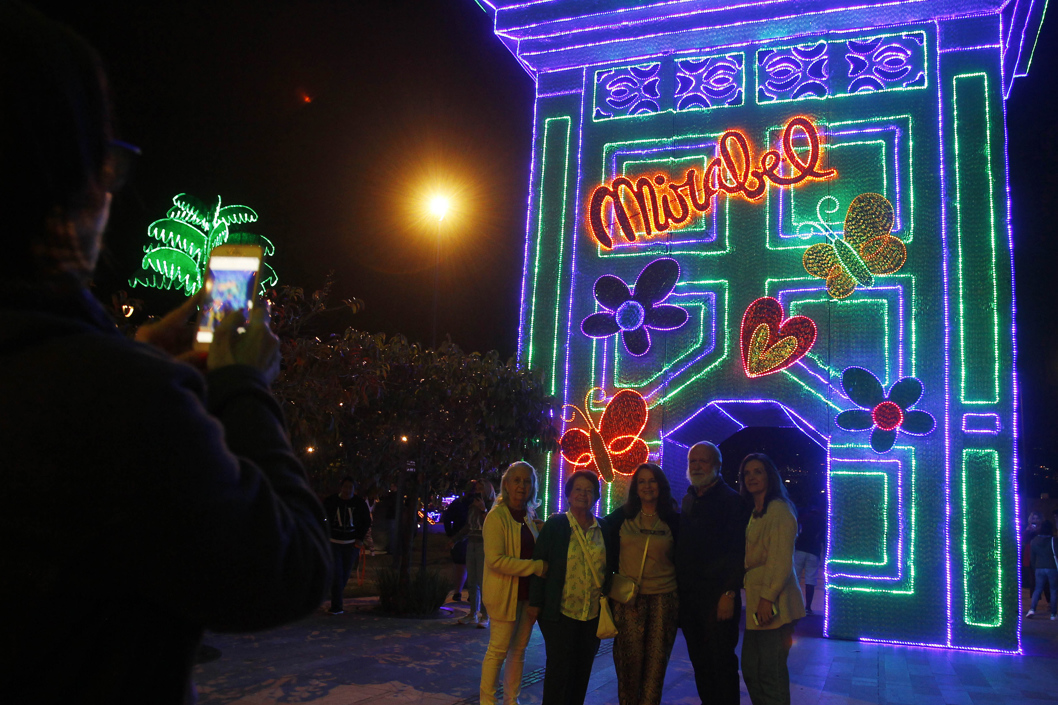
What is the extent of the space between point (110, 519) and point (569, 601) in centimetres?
522

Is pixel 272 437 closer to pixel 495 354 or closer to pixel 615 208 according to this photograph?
pixel 495 354

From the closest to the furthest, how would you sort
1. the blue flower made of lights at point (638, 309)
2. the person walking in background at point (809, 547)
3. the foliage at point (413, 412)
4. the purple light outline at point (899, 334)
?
the foliage at point (413, 412) < the purple light outline at point (899, 334) < the person walking in background at point (809, 547) < the blue flower made of lights at point (638, 309)

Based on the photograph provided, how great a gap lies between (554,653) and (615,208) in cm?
801

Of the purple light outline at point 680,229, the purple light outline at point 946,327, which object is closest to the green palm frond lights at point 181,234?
the purple light outline at point 680,229

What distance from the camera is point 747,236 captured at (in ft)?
38.4

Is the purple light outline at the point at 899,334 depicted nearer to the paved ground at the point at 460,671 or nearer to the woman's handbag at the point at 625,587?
the paved ground at the point at 460,671

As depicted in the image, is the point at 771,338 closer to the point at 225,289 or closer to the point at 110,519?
the point at 225,289

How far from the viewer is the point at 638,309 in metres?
12.1

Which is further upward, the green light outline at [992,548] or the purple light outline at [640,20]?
the purple light outline at [640,20]

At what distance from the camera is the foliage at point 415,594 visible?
35.9ft

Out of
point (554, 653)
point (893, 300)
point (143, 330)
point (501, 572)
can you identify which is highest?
point (893, 300)

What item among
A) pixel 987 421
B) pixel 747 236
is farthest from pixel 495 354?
pixel 987 421

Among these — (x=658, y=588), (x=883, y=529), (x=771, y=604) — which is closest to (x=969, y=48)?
(x=883, y=529)

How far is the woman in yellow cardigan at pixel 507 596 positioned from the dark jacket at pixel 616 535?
52 cm
